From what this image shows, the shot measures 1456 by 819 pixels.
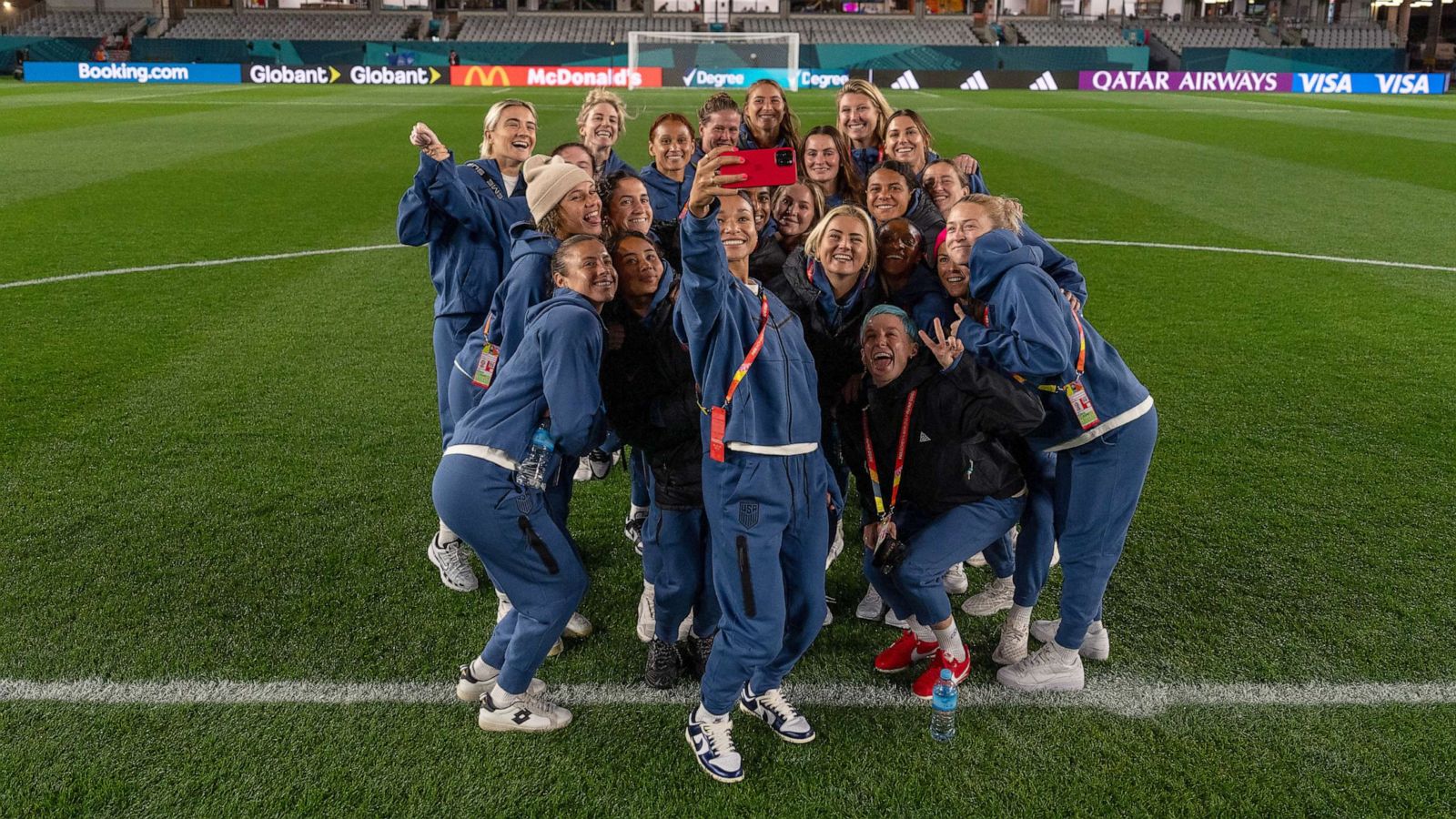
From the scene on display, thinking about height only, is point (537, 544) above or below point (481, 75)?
below

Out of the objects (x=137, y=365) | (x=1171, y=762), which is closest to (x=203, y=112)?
(x=137, y=365)

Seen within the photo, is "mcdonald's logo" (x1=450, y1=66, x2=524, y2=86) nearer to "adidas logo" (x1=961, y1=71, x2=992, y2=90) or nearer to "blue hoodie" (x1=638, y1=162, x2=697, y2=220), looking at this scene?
"adidas logo" (x1=961, y1=71, x2=992, y2=90)

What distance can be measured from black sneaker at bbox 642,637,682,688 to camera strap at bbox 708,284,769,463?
108 cm

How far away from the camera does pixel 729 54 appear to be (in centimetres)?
3731

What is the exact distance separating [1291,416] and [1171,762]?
160 inches

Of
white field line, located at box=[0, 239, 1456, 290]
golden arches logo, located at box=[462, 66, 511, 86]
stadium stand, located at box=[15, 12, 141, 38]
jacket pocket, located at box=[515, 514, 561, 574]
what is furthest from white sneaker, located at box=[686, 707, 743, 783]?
stadium stand, located at box=[15, 12, 141, 38]

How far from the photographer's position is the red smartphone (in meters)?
2.97

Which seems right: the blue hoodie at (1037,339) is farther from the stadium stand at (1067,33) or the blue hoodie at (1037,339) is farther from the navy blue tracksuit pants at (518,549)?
the stadium stand at (1067,33)

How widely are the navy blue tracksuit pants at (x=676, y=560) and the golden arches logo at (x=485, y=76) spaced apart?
1542 inches

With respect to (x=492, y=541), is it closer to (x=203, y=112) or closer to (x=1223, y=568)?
(x=1223, y=568)

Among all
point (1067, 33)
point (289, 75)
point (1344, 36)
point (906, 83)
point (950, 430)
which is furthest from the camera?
point (1344, 36)

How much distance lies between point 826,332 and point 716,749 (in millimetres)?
1712

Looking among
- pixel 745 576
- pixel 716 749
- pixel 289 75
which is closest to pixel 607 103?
pixel 745 576

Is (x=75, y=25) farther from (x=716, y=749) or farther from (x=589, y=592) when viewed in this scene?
(x=716, y=749)
